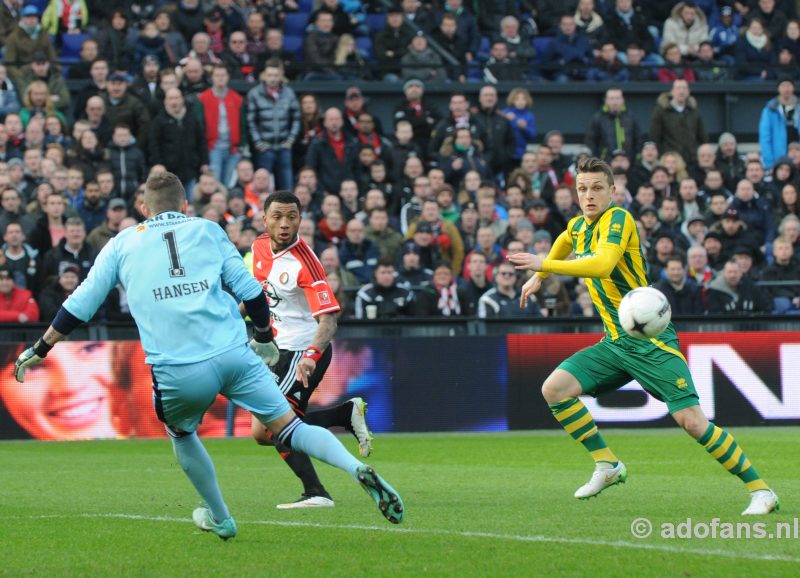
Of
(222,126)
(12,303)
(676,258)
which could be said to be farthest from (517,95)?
(12,303)

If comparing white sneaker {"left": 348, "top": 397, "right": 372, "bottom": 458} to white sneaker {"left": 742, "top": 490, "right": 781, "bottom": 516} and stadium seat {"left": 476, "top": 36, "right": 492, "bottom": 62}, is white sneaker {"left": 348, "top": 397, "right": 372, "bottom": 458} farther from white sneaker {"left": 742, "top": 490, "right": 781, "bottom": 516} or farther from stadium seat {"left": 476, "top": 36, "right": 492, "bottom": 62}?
stadium seat {"left": 476, "top": 36, "right": 492, "bottom": 62}

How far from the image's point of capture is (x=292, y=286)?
10.2 m

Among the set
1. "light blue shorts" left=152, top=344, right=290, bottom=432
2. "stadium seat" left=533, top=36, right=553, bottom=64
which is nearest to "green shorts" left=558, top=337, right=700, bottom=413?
"light blue shorts" left=152, top=344, right=290, bottom=432

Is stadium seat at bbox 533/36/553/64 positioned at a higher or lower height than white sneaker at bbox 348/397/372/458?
higher

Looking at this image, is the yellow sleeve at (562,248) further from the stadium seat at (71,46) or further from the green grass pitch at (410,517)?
the stadium seat at (71,46)

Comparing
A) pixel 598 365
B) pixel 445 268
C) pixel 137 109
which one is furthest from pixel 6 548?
pixel 137 109

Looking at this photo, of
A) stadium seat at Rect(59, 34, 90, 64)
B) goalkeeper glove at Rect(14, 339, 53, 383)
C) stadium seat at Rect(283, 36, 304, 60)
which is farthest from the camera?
stadium seat at Rect(283, 36, 304, 60)

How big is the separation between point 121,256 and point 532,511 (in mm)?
3228

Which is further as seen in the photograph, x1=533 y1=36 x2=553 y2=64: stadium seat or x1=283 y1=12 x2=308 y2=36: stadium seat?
x1=533 y1=36 x2=553 y2=64: stadium seat

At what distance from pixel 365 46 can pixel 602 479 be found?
1570 centimetres

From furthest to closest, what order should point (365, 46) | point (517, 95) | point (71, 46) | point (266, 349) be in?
point (365, 46) → point (71, 46) → point (517, 95) → point (266, 349)

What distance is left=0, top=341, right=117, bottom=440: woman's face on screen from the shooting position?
55.9 feet

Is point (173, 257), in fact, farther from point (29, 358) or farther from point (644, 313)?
point (644, 313)

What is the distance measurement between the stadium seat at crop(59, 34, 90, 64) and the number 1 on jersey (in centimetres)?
1569
